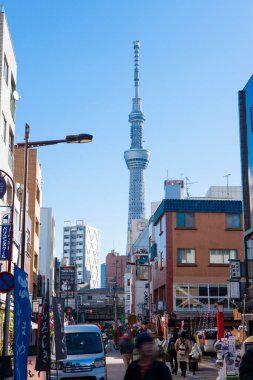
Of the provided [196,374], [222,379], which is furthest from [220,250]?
[222,379]

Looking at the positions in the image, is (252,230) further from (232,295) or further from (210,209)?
(210,209)

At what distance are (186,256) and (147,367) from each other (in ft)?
174

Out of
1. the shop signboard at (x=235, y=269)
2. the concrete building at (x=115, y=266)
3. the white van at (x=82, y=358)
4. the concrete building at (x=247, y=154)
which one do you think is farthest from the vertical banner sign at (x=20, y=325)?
the concrete building at (x=115, y=266)

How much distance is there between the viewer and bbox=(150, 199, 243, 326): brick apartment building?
2270 inches

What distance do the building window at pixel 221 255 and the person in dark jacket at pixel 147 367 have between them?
53.2 metres

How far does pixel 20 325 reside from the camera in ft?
36.7

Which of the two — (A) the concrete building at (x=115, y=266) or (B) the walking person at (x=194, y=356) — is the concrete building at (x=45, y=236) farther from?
(A) the concrete building at (x=115, y=266)

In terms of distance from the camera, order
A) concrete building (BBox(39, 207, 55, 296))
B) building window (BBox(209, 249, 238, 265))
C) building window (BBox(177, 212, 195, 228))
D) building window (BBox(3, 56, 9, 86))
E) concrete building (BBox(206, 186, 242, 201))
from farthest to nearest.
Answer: concrete building (BBox(206, 186, 242, 201)) → concrete building (BBox(39, 207, 55, 296)) → building window (BBox(177, 212, 195, 228)) → building window (BBox(209, 249, 238, 265)) → building window (BBox(3, 56, 9, 86))

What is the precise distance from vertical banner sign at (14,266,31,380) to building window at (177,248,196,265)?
157 ft

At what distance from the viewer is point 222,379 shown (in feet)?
65.6

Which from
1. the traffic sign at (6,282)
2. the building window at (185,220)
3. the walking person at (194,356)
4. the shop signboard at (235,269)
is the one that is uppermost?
the building window at (185,220)

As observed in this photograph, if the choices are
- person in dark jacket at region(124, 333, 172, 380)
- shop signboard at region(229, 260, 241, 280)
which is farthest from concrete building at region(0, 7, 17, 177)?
person in dark jacket at region(124, 333, 172, 380)

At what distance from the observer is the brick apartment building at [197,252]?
57656 mm

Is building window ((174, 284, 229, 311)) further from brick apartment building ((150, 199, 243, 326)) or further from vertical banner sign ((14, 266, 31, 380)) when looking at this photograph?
vertical banner sign ((14, 266, 31, 380))
